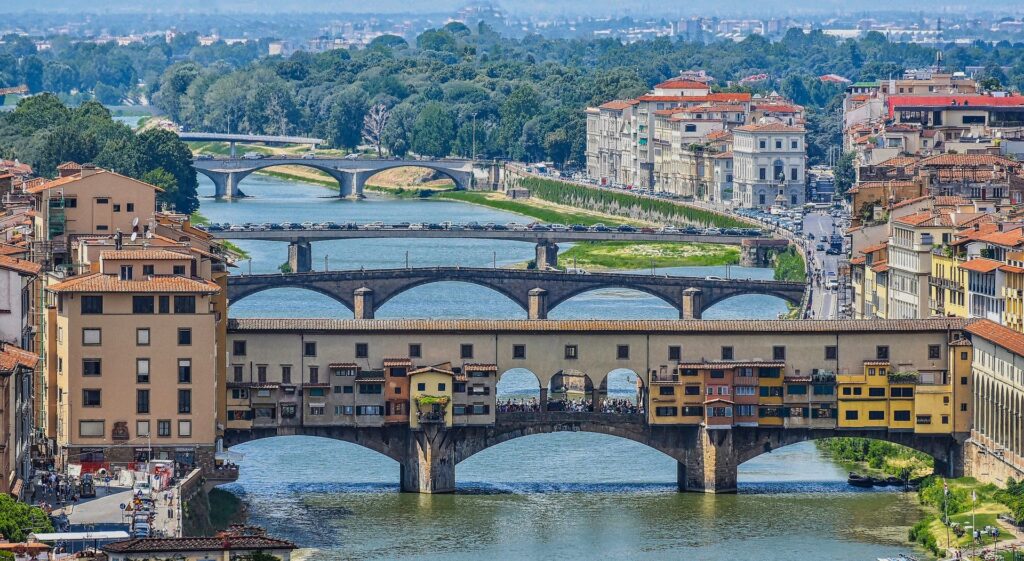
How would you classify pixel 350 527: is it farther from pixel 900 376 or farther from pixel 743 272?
pixel 743 272

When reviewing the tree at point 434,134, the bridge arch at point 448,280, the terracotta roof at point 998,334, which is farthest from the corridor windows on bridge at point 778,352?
the tree at point 434,134

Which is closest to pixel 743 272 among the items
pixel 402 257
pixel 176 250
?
pixel 402 257

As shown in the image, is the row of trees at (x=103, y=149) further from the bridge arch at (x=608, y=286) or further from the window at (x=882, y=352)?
the window at (x=882, y=352)

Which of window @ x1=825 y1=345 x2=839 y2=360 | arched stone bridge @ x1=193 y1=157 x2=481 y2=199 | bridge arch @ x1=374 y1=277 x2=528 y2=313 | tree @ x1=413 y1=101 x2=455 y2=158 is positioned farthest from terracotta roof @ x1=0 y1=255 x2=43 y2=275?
tree @ x1=413 y1=101 x2=455 y2=158

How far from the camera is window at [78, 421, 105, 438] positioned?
2343 inches

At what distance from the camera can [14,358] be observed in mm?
54812

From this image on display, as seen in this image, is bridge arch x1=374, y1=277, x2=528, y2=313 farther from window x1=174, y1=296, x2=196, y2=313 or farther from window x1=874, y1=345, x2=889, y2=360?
window x1=174, y1=296, x2=196, y2=313

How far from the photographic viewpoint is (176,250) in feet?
201

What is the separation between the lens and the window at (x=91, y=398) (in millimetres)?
59562

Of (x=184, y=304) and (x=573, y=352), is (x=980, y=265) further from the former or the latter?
(x=184, y=304)

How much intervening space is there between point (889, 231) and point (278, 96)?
12073cm

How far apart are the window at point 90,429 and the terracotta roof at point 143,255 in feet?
10.5

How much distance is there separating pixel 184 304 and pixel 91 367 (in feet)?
7.04

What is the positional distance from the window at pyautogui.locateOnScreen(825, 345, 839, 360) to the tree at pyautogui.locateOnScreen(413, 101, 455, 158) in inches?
4125
